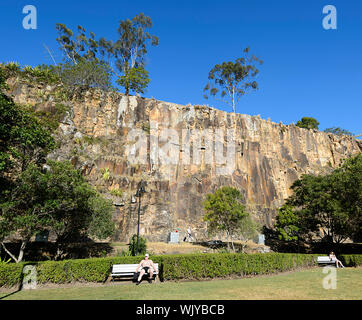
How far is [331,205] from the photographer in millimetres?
21875

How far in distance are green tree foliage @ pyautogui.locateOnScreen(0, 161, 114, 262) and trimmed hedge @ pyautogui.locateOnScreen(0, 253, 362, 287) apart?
10.5 ft

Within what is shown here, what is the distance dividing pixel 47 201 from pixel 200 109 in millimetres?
29449

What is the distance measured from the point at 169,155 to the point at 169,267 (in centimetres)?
2338

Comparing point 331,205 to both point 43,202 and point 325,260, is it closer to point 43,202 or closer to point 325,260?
point 325,260

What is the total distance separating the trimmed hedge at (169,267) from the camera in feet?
35.4

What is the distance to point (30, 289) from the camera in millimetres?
10312

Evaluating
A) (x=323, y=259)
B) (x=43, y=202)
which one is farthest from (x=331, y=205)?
(x=43, y=202)

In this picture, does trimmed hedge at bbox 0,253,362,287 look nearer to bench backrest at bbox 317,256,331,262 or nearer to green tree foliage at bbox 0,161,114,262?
green tree foliage at bbox 0,161,114,262

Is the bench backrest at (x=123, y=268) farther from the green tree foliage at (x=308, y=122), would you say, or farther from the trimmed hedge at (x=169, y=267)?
the green tree foliage at (x=308, y=122)

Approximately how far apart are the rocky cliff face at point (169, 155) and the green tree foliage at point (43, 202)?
36.7 feet

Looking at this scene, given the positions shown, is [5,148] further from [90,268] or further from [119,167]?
[119,167]

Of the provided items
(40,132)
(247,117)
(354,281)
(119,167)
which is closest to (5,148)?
(40,132)

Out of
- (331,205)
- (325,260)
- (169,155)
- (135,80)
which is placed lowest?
(325,260)

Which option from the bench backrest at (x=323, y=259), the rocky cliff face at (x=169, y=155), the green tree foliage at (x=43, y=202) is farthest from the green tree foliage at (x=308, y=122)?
the green tree foliage at (x=43, y=202)
